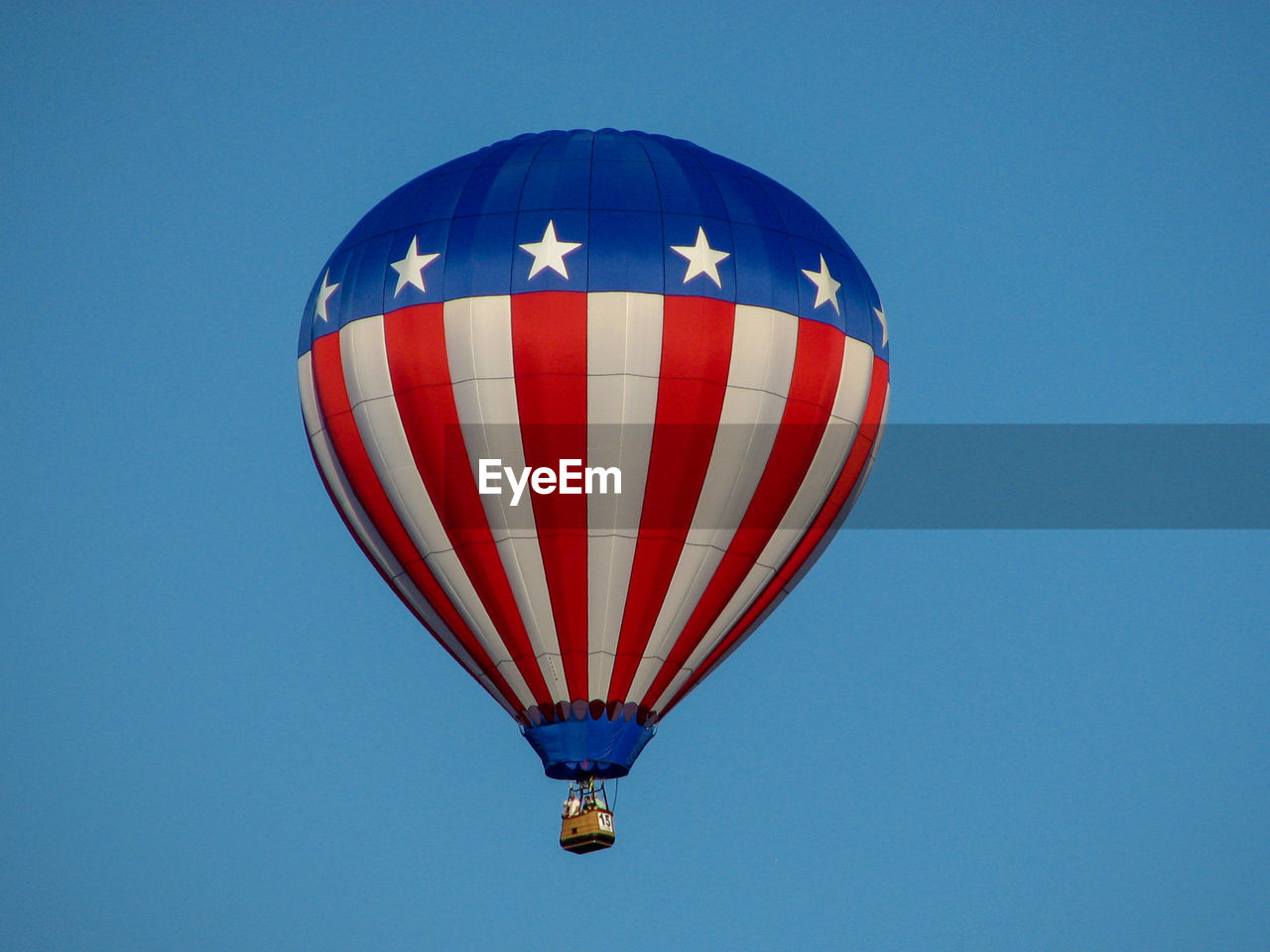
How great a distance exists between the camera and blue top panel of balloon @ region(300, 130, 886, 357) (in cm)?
3036

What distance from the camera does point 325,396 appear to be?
1240 inches

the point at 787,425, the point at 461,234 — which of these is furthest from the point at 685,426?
the point at 461,234

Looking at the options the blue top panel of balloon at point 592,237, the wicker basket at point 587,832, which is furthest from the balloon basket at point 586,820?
the blue top panel of balloon at point 592,237

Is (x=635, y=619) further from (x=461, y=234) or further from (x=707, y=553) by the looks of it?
(x=461, y=234)

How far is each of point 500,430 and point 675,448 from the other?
1758 mm

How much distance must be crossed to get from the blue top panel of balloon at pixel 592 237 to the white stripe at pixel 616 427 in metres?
0.34

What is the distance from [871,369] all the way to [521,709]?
518cm

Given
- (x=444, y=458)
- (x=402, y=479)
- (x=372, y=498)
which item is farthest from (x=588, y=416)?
(x=372, y=498)

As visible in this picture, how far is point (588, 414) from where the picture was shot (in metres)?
30.1

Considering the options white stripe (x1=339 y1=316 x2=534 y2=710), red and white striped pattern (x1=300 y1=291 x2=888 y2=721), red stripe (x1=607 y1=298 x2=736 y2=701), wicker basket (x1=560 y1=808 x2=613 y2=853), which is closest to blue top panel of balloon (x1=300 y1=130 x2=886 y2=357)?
red and white striped pattern (x1=300 y1=291 x2=888 y2=721)

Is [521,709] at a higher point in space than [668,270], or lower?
lower

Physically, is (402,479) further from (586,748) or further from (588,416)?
(586,748)

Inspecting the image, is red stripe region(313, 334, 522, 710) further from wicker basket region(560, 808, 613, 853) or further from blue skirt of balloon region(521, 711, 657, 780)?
wicker basket region(560, 808, 613, 853)

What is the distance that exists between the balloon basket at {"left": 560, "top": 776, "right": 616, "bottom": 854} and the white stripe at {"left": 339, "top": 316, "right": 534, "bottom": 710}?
1087 mm
